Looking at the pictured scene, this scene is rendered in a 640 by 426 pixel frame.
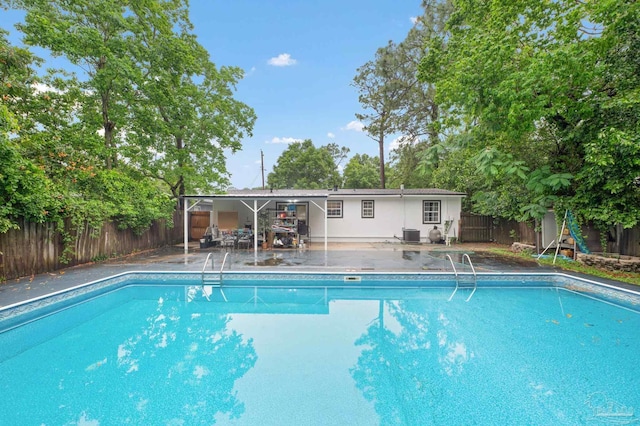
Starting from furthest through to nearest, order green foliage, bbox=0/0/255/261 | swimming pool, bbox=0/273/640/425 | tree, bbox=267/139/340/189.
A: tree, bbox=267/139/340/189 < green foliage, bbox=0/0/255/261 < swimming pool, bbox=0/273/640/425

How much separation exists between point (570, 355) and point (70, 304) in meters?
8.25

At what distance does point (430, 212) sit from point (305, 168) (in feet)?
60.6

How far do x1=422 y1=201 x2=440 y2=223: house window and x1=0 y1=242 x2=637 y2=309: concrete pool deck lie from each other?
359cm

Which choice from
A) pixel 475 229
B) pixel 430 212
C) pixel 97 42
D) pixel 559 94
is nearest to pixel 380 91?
pixel 430 212

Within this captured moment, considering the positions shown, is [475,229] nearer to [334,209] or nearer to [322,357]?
[334,209]

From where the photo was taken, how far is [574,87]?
7.60m

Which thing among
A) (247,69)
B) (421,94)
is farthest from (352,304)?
(421,94)

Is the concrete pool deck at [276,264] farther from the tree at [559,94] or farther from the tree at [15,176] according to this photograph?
the tree at [559,94]

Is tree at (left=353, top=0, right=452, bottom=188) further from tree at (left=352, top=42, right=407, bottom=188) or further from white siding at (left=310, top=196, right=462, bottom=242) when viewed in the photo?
white siding at (left=310, top=196, right=462, bottom=242)

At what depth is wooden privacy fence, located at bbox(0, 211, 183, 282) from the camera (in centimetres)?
611

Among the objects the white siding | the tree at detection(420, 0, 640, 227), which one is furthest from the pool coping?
the white siding

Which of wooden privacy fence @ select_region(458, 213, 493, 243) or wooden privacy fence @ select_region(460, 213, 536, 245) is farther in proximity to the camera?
wooden privacy fence @ select_region(458, 213, 493, 243)

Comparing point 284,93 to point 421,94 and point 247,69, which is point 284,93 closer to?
point 247,69

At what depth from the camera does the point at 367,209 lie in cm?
1414
